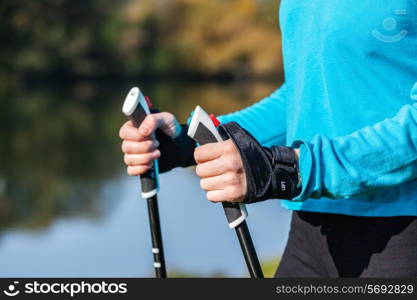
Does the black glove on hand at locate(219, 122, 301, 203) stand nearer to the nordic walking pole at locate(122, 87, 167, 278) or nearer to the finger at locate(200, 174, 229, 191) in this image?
the finger at locate(200, 174, 229, 191)

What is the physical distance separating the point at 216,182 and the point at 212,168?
4cm

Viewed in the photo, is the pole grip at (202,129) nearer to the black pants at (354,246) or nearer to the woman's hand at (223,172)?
the woman's hand at (223,172)

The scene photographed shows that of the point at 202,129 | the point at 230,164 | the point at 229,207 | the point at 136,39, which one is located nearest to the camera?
the point at 230,164

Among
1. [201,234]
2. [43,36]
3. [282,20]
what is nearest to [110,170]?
[201,234]

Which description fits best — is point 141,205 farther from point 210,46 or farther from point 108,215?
point 210,46

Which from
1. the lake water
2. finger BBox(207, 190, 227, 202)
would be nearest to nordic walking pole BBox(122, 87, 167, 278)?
finger BBox(207, 190, 227, 202)

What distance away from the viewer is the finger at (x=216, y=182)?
213cm

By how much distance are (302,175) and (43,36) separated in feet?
197

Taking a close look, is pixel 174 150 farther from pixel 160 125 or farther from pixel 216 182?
pixel 216 182

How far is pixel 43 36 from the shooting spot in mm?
59688

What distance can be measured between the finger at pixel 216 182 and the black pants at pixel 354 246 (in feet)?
2.20

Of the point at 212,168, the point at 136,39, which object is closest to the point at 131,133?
the point at 212,168

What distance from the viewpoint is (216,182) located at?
2.14 metres

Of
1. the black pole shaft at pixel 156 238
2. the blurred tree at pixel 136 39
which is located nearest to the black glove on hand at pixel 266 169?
the black pole shaft at pixel 156 238
